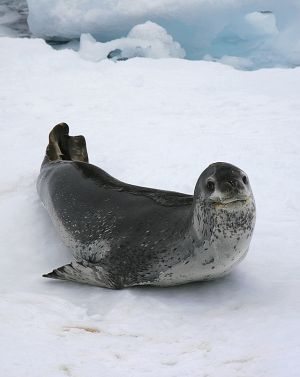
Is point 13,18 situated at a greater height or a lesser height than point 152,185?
greater

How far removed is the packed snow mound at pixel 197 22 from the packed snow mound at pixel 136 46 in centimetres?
13

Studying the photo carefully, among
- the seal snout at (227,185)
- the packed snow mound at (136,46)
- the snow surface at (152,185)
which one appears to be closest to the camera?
the snow surface at (152,185)

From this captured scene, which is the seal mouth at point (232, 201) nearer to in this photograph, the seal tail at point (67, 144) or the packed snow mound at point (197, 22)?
the seal tail at point (67, 144)

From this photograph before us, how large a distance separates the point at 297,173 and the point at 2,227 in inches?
86.2

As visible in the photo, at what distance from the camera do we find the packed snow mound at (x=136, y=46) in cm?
947

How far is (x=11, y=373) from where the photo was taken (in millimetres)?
1294

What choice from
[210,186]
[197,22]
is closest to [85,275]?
[210,186]

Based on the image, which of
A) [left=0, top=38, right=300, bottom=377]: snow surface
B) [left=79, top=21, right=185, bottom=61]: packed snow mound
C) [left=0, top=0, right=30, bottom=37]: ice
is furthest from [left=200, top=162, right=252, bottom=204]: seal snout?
[left=0, top=0, right=30, bottom=37]: ice

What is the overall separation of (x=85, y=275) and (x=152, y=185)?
1.41 metres

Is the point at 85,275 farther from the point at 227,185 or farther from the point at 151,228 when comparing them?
the point at 227,185

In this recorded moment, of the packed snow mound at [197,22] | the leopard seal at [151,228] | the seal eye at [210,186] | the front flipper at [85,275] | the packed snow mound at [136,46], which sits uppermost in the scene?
the packed snow mound at [197,22]

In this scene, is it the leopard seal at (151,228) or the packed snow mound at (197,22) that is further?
the packed snow mound at (197,22)

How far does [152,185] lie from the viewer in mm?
3787

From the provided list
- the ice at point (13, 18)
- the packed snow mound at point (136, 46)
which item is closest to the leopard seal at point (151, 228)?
the packed snow mound at point (136, 46)
